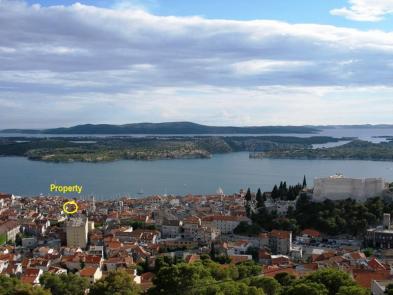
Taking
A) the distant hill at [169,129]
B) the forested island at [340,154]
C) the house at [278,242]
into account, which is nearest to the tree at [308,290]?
the house at [278,242]

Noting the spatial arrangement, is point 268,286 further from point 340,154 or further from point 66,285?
point 340,154

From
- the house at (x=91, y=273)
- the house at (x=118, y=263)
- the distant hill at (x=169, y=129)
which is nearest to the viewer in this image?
the house at (x=91, y=273)

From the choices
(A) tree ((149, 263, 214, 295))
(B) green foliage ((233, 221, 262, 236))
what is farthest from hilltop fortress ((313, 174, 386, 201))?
(A) tree ((149, 263, 214, 295))

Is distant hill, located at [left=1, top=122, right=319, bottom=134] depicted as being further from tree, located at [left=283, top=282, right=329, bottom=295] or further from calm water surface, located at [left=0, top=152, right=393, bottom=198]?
tree, located at [left=283, top=282, right=329, bottom=295]

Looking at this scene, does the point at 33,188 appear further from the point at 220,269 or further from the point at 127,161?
the point at 220,269

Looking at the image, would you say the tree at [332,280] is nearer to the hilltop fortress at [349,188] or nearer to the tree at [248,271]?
the tree at [248,271]

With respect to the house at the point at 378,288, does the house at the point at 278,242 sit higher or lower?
lower
